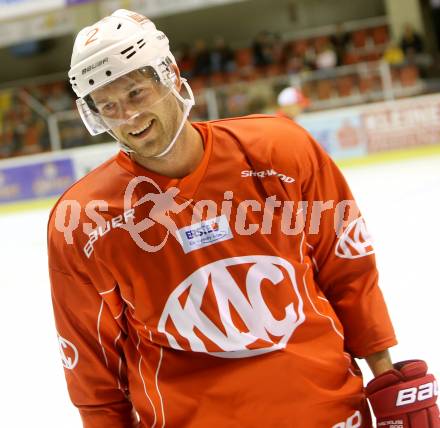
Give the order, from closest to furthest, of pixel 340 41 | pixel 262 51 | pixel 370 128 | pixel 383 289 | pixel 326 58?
1. pixel 383 289
2. pixel 370 128
3. pixel 326 58
4. pixel 340 41
5. pixel 262 51

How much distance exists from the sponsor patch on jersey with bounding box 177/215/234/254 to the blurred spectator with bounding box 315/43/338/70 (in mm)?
12080

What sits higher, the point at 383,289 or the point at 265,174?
the point at 265,174

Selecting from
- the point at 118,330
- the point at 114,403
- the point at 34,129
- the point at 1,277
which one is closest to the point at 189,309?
the point at 118,330

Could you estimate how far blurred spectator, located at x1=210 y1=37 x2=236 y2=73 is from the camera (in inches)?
563

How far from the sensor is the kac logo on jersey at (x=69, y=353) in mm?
1564

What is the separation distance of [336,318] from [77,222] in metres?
0.56

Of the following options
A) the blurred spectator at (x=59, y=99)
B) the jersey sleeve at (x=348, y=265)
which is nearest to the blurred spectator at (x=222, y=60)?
the blurred spectator at (x=59, y=99)

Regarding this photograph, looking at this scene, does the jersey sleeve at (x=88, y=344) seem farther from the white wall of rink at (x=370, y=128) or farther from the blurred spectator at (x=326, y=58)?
the blurred spectator at (x=326, y=58)

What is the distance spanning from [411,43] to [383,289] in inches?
382

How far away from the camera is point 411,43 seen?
12648 mm

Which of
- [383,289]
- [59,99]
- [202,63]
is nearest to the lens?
[383,289]

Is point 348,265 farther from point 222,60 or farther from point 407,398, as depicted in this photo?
point 222,60

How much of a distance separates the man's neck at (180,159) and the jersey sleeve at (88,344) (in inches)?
9.0

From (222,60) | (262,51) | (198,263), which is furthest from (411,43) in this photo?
(198,263)
